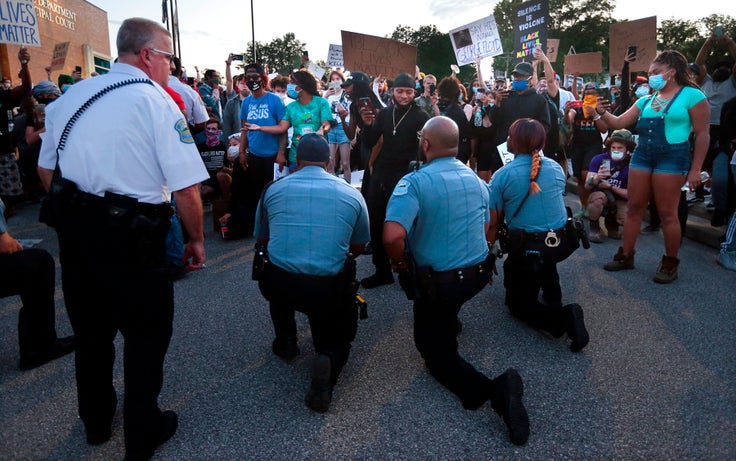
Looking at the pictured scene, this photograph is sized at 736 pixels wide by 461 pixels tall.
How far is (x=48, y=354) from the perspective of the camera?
11.7 feet

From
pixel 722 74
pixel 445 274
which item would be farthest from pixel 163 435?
pixel 722 74

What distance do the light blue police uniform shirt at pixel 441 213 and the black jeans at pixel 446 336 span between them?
0.14 metres

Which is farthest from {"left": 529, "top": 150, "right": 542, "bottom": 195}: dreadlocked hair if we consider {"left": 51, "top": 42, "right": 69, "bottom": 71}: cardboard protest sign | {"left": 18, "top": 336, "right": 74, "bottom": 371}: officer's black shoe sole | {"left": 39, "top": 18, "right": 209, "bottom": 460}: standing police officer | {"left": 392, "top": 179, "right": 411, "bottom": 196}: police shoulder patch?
{"left": 51, "top": 42, "right": 69, "bottom": 71}: cardboard protest sign

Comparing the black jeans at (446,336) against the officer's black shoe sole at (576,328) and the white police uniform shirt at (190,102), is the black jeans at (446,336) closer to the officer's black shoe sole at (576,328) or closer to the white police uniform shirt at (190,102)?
the officer's black shoe sole at (576,328)

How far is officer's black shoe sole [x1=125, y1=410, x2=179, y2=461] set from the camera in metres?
2.47

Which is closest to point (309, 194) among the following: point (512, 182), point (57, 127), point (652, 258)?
point (57, 127)

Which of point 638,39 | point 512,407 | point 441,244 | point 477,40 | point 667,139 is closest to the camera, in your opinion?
point 512,407

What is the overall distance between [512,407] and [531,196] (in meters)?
1.71

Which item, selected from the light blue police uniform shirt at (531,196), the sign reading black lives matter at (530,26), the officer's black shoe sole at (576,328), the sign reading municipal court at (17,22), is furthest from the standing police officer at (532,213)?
the sign reading black lives matter at (530,26)

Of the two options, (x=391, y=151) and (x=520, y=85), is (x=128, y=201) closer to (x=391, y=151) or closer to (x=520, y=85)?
(x=391, y=151)

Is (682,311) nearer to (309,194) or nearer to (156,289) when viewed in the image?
(309,194)

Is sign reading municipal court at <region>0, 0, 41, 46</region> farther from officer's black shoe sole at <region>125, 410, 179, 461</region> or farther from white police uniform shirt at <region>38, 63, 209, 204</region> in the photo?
officer's black shoe sole at <region>125, 410, 179, 461</region>

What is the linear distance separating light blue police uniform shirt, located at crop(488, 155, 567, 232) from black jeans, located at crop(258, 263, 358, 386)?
1.43 m

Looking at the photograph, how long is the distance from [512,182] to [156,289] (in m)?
2.54
